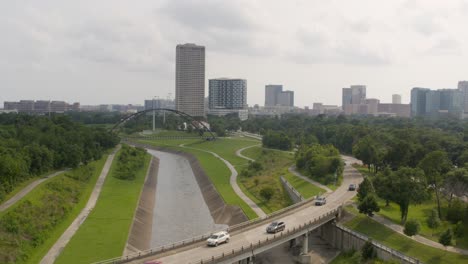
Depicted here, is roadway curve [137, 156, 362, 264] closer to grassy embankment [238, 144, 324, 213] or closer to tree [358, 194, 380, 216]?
tree [358, 194, 380, 216]

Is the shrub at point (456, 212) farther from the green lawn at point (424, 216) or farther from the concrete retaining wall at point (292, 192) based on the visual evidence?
the concrete retaining wall at point (292, 192)

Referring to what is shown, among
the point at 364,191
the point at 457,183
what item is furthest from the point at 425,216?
the point at 364,191

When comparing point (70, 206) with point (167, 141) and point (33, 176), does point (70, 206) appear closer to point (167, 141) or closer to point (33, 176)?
point (33, 176)

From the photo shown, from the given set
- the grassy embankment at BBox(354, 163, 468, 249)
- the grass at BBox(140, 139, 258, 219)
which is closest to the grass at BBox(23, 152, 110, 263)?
the grass at BBox(140, 139, 258, 219)

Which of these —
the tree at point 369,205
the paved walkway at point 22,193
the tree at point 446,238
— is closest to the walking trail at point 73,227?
the paved walkway at point 22,193

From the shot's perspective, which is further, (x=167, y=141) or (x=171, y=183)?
(x=167, y=141)

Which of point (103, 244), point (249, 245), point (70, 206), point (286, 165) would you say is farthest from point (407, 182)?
point (286, 165)

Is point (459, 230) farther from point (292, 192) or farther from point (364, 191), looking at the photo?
point (292, 192)
